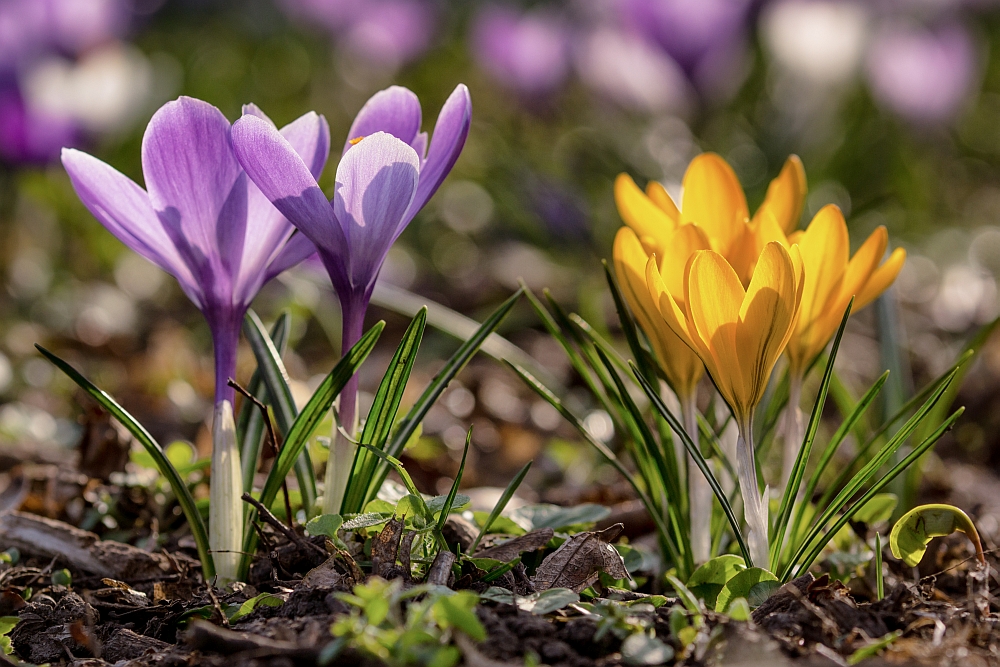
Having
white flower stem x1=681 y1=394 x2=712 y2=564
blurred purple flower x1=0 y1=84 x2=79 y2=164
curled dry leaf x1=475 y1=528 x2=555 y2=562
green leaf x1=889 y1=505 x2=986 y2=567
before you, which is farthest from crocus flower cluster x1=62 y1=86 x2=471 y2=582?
blurred purple flower x1=0 y1=84 x2=79 y2=164

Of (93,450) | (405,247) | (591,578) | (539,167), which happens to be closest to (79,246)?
(405,247)

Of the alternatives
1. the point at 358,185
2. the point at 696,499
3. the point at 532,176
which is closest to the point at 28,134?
the point at 532,176

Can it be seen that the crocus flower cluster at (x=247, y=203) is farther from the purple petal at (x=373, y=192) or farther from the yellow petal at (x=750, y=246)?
the yellow petal at (x=750, y=246)

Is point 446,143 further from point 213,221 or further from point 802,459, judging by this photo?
point 802,459

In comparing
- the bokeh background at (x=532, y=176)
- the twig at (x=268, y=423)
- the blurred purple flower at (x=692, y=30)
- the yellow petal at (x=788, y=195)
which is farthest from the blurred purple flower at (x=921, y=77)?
the twig at (x=268, y=423)

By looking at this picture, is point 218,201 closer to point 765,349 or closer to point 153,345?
point 765,349
